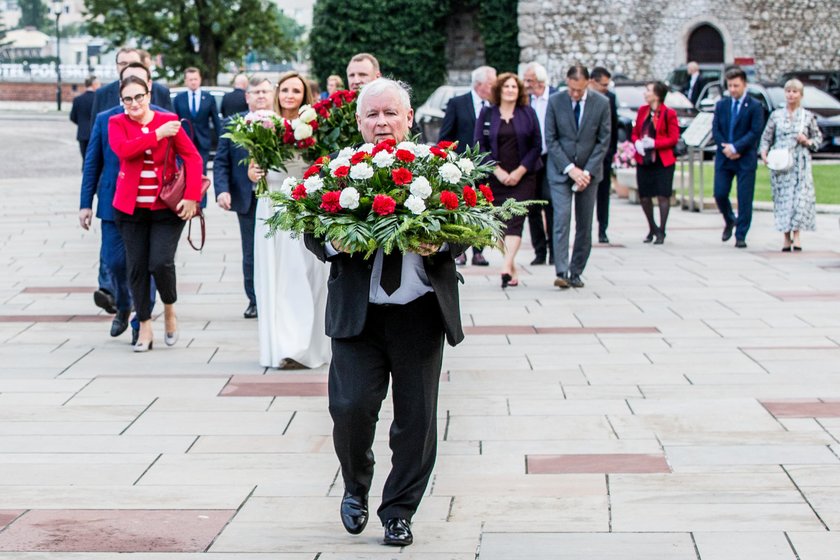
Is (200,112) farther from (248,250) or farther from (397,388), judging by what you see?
(397,388)

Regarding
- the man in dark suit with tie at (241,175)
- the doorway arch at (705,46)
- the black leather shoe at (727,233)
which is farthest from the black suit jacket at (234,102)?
the doorway arch at (705,46)

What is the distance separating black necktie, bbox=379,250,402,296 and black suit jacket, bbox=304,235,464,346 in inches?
2.1

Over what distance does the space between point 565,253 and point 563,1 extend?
1186 inches

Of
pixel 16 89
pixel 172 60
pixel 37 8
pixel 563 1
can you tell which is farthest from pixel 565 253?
pixel 37 8

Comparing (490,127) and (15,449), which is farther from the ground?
(490,127)

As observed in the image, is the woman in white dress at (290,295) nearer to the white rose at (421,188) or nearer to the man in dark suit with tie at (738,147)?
the white rose at (421,188)

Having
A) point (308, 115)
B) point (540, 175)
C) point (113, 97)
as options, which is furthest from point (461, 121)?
point (308, 115)

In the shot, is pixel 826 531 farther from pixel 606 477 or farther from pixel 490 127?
pixel 490 127

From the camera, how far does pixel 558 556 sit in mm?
4832

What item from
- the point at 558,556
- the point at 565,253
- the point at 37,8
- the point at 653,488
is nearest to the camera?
the point at 558,556

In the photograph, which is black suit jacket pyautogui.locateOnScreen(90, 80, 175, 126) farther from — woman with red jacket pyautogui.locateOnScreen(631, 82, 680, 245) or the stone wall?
the stone wall

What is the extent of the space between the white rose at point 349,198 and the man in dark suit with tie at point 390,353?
0.15 m

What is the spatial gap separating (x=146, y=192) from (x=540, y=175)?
188 inches

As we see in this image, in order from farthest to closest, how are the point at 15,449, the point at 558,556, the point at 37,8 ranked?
1. the point at 37,8
2. the point at 15,449
3. the point at 558,556
